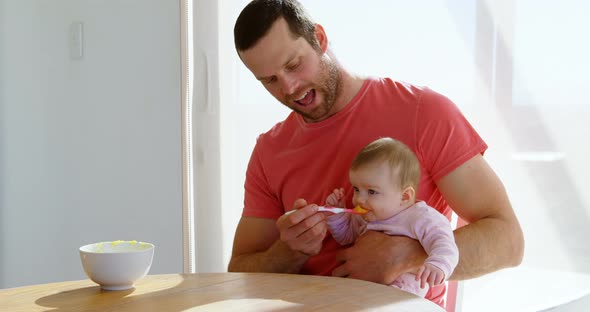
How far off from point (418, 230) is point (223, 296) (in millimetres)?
444

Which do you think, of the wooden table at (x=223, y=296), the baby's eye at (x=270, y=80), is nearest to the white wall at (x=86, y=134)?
the baby's eye at (x=270, y=80)

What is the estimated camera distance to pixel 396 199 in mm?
1497

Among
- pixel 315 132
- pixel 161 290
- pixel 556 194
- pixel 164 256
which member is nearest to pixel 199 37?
pixel 164 256

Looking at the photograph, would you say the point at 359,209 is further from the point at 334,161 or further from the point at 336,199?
the point at 334,161

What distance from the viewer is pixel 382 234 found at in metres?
1.50

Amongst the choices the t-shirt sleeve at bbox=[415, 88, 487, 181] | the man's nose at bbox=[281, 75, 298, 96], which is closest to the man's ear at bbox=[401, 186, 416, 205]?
the t-shirt sleeve at bbox=[415, 88, 487, 181]

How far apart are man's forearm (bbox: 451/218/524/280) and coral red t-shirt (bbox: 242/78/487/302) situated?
4.7 inches

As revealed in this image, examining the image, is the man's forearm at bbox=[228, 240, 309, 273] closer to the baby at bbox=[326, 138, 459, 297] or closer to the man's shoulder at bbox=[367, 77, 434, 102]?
the baby at bbox=[326, 138, 459, 297]

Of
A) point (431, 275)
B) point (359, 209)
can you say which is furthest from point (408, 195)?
point (431, 275)

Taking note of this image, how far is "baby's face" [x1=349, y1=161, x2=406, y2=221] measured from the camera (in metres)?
1.48

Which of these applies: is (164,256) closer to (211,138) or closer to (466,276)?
(211,138)

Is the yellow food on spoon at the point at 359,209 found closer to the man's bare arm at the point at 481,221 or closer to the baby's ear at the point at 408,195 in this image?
the baby's ear at the point at 408,195

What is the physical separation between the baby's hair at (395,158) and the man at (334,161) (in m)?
0.10

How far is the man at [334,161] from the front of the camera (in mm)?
1511
